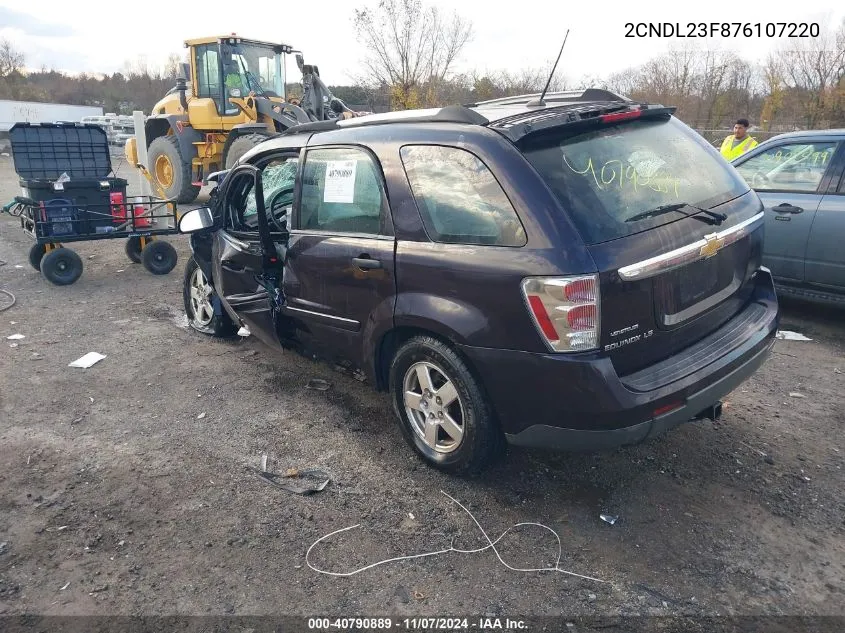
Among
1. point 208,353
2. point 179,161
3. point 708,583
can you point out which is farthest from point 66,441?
point 179,161

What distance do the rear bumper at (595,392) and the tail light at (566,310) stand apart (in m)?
0.07

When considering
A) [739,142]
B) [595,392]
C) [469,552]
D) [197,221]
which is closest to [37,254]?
[197,221]

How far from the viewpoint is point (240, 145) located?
11203mm

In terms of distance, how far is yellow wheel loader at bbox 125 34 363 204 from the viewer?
1202cm

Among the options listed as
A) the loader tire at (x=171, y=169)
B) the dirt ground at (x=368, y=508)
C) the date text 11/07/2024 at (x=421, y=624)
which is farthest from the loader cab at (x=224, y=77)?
the date text 11/07/2024 at (x=421, y=624)

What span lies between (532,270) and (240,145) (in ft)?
31.6

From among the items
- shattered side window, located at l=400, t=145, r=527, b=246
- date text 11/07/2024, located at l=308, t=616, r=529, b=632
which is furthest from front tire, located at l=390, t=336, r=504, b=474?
date text 11/07/2024, located at l=308, t=616, r=529, b=632

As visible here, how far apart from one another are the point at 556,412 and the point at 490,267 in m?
0.70

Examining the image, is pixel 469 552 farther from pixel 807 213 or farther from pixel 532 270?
pixel 807 213

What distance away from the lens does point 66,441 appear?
3.91 metres

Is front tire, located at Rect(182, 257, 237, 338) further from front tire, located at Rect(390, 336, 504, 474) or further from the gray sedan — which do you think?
the gray sedan

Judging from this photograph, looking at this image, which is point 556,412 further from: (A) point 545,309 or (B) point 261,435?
(B) point 261,435

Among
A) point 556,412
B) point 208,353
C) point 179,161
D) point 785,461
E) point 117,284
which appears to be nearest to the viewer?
point 556,412

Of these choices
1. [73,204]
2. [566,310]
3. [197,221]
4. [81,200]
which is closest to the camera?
[566,310]
